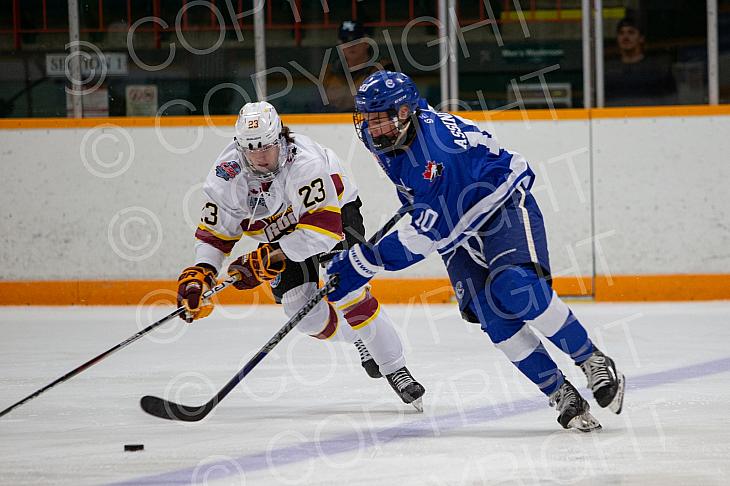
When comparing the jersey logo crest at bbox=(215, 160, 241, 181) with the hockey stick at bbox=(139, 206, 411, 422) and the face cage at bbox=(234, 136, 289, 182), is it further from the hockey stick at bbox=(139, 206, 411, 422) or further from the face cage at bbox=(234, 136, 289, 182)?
the hockey stick at bbox=(139, 206, 411, 422)

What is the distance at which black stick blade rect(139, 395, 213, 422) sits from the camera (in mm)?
3338

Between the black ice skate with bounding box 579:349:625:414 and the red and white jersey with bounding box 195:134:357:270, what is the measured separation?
973 millimetres

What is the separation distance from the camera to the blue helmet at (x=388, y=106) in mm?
3182

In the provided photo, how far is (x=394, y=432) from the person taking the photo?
3.31 m

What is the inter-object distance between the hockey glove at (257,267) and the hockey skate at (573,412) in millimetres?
992

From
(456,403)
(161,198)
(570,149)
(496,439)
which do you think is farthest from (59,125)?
(496,439)

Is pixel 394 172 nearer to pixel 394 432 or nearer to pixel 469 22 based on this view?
pixel 394 432

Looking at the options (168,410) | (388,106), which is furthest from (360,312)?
(388,106)

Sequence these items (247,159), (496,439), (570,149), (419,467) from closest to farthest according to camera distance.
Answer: (419,467), (496,439), (247,159), (570,149)

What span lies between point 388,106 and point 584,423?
3.38ft

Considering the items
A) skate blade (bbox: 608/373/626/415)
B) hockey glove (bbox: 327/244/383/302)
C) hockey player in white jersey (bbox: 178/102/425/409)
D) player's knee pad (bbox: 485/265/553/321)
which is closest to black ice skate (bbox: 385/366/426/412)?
hockey player in white jersey (bbox: 178/102/425/409)

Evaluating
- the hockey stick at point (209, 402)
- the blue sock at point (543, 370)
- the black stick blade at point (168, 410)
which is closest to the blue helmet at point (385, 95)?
the hockey stick at point (209, 402)

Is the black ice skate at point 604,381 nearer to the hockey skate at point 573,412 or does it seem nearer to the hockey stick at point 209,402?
the hockey skate at point 573,412

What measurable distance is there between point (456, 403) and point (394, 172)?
88 cm
